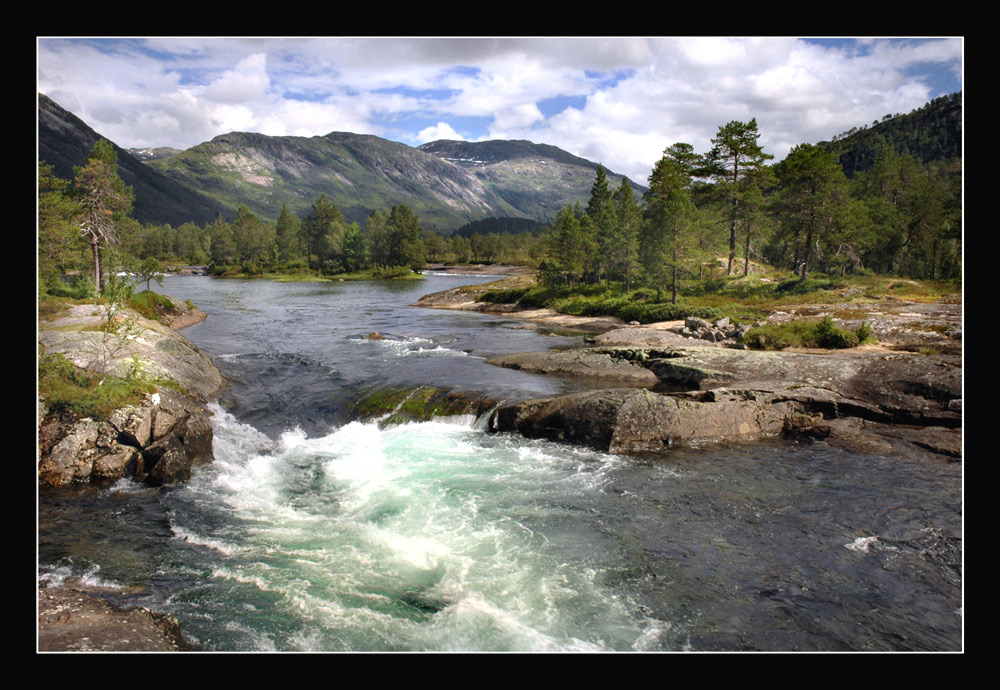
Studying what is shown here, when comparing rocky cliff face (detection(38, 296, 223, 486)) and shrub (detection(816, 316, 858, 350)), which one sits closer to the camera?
rocky cliff face (detection(38, 296, 223, 486))

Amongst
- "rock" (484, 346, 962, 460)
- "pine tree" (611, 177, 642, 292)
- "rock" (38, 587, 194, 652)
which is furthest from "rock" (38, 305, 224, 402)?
"pine tree" (611, 177, 642, 292)

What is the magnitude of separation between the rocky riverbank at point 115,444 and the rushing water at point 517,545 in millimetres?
664

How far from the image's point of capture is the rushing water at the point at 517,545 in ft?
28.6

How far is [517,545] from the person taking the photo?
11.5 meters

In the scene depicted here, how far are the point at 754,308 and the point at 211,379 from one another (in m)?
42.6

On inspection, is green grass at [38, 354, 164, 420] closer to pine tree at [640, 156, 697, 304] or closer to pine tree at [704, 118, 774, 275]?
pine tree at [640, 156, 697, 304]

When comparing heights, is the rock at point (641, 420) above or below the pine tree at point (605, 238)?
below

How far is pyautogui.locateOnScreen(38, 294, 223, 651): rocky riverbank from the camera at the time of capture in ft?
26.0

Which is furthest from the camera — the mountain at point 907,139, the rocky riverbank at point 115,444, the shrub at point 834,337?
the mountain at point 907,139

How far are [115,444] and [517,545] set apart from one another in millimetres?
11907

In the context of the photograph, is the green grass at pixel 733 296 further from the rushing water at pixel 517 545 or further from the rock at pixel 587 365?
the rushing water at pixel 517 545

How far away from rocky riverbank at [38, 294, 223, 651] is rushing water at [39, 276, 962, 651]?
664 mm

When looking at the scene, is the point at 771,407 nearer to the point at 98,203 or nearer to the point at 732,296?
the point at 732,296

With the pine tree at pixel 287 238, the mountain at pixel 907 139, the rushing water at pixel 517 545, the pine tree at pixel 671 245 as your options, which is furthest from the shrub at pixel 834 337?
the pine tree at pixel 287 238
